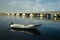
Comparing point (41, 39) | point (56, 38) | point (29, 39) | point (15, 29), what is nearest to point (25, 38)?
point (29, 39)

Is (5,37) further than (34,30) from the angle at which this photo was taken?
No

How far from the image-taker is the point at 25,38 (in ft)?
19.0

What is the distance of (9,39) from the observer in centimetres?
564

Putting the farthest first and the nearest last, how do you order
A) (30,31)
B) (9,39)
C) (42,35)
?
(30,31)
(42,35)
(9,39)

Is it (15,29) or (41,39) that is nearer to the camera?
(41,39)

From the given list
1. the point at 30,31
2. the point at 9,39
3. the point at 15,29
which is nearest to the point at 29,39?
the point at 9,39

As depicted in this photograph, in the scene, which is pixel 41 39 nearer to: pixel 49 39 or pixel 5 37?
pixel 49 39

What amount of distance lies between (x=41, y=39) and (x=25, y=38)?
1.79 feet

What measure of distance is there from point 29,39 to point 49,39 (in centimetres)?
68

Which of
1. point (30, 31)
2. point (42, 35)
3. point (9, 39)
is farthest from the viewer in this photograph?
point (30, 31)

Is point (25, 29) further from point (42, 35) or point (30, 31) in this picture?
point (42, 35)

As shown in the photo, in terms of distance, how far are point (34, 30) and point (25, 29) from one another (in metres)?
0.39

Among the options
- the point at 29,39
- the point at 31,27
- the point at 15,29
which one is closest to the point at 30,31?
the point at 31,27

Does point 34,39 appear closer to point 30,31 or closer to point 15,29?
point 30,31
